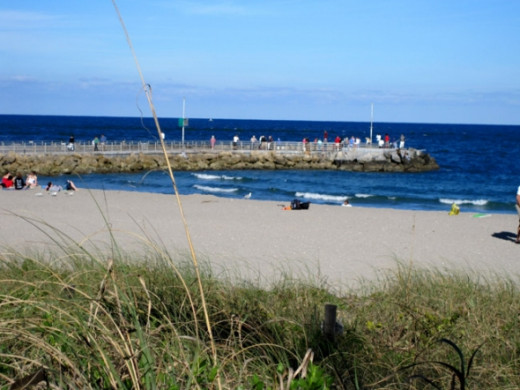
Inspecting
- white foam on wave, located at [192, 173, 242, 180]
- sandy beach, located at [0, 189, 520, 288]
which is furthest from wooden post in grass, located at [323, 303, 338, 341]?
white foam on wave, located at [192, 173, 242, 180]

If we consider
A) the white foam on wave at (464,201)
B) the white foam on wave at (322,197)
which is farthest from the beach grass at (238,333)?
the white foam on wave at (464,201)

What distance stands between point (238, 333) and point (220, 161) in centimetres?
4222

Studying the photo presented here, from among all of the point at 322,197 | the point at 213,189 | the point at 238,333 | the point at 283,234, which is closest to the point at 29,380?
the point at 238,333

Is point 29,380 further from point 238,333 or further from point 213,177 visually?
point 213,177

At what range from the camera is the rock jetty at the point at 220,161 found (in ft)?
126

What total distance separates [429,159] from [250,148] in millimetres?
14302

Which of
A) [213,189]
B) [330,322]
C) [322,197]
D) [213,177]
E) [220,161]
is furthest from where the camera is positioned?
[220,161]

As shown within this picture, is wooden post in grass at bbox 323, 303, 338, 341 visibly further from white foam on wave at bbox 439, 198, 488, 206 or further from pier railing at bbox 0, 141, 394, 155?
pier railing at bbox 0, 141, 394, 155

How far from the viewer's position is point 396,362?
4188mm

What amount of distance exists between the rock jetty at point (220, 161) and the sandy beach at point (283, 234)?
16.1 metres

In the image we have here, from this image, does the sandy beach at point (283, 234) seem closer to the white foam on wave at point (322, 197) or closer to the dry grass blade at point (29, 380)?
the dry grass blade at point (29, 380)

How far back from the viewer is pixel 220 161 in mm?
46094

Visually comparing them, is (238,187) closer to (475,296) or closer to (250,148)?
(250,148)

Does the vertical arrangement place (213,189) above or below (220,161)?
below
